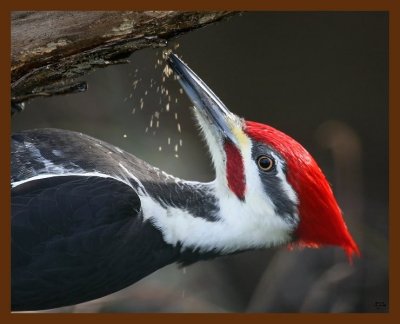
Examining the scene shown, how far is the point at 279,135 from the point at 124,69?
0.75m

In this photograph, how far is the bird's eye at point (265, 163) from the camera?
2.73m

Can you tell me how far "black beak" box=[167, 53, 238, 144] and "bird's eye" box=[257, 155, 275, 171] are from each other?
111 mm

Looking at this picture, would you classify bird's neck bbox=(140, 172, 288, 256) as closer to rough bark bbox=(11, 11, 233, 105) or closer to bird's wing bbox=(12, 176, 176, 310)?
bird's wing bbox=(12, 176, 176, 310)

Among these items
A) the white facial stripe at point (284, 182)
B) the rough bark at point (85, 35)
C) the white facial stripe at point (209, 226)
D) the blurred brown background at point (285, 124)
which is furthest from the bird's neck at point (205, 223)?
the rough bark at point (85, 35)

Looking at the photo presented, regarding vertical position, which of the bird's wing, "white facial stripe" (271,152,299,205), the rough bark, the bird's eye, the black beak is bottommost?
the bird's wing

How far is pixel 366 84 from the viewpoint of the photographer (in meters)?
3.00

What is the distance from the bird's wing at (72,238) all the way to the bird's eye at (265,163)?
1.34 feet

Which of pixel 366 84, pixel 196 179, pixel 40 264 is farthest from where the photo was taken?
pixel 196 179

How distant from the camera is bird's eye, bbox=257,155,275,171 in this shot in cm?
273

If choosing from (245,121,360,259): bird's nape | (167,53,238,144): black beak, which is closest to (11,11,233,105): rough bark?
(167,53,238,144): black beak

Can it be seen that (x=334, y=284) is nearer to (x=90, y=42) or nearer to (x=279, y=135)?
(x=279, y=135)

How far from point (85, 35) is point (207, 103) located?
1.51ft

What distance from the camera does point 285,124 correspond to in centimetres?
311

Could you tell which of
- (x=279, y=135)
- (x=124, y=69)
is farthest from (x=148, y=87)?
(x=279, y=135)
